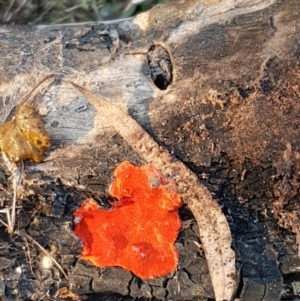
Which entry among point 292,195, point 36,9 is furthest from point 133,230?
point 36,9

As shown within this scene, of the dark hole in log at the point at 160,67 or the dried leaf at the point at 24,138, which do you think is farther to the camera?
the dark hole in log at the point at 160,67

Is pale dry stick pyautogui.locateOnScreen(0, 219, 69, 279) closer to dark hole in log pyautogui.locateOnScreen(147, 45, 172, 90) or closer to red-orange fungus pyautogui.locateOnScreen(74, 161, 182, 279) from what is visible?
red-orange fungus pyautogui.locateOnScreen(74, 161, 182, 279)

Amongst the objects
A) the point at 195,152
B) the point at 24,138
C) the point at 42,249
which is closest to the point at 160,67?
the point at 195,152

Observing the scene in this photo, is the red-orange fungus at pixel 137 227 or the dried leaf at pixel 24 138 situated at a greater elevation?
the dried leaf at pixel 24 138

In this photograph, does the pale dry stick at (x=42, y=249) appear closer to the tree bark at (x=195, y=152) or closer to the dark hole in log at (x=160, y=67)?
the tree bark at (x=195, y=152)

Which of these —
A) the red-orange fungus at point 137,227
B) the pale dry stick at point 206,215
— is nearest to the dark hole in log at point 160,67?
the pale dry stick at point 206,215

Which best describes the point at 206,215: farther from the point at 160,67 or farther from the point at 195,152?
the point at 160,67
